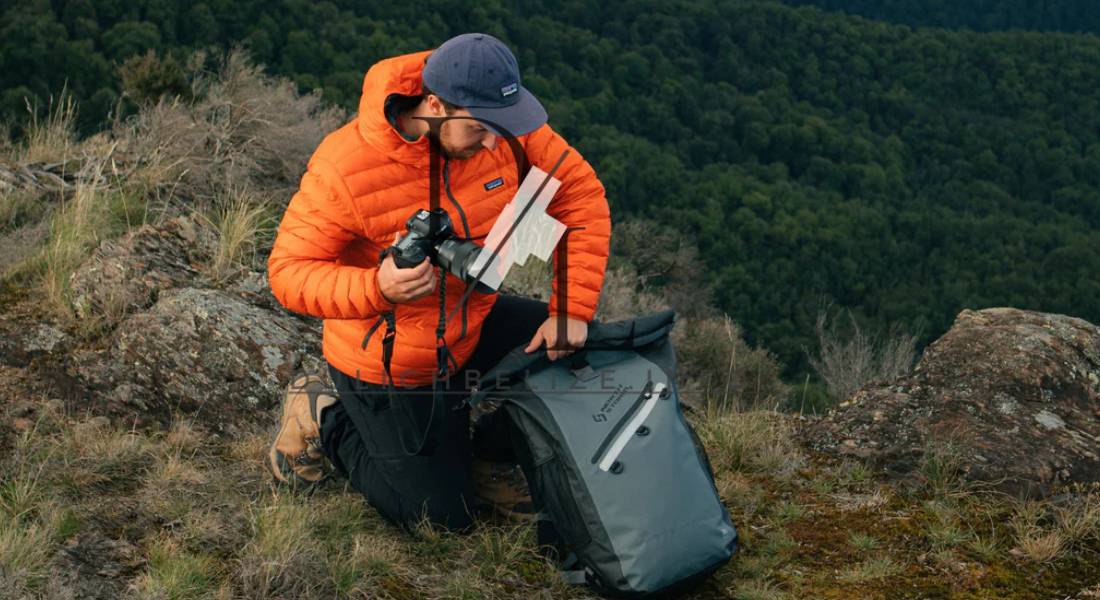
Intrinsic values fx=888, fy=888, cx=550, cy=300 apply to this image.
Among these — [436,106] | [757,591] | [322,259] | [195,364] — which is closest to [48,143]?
[195,364]

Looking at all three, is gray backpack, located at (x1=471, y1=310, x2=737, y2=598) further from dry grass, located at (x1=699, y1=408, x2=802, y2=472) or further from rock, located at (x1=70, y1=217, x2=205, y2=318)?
rock, located at (x1=70, y1=217, x2=205, y2=318)

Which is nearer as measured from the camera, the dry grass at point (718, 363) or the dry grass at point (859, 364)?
the dry grass at point (859, 364)

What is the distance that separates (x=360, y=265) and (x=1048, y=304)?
30591 millimetres

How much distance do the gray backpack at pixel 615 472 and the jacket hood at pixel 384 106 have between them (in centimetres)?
58

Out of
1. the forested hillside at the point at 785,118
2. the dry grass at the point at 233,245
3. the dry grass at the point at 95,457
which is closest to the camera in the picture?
the dry grass at the point at 95,457

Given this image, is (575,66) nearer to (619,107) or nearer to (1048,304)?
(619,107)

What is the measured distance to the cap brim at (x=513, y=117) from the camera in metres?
2.06

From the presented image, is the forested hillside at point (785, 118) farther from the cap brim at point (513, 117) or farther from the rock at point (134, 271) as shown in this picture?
the cap brim at point (513, 117)

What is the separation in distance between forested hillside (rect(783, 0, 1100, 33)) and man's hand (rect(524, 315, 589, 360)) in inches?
2926

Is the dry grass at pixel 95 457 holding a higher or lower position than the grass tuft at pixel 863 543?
lower

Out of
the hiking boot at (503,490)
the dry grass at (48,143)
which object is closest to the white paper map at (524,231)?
the hiking boot at (503,490)

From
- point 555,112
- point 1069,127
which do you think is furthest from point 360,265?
point 1069,127

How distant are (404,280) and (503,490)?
2.66 feet

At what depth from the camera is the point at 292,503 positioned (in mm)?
2232
